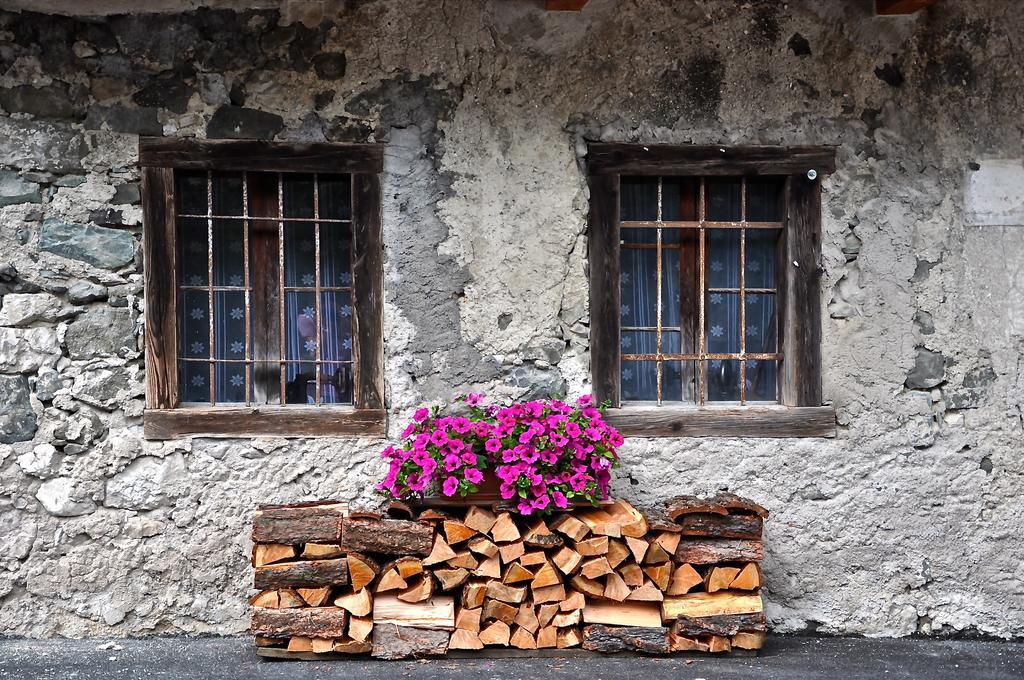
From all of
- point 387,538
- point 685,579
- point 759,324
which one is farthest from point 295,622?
point 759,324

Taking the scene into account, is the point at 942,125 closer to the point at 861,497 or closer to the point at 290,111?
the point at 861,497

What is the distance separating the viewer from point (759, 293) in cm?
389

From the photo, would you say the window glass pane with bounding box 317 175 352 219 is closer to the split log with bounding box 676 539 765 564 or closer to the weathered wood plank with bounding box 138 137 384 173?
the weathered wood plank with bounding box 138 137 384 173

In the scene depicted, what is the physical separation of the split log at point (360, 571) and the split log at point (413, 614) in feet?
0.34

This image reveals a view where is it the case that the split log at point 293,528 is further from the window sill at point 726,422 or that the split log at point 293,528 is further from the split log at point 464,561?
the window sill at point 726,422

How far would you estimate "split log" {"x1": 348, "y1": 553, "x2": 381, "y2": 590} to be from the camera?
10.5ft

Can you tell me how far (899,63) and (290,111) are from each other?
2626 millimetres

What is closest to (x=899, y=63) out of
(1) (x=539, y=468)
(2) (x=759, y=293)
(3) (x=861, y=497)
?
(2) (x=759, y=293)

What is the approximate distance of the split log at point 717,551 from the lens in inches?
130

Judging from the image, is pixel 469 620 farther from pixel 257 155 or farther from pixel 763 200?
pixel 763 200

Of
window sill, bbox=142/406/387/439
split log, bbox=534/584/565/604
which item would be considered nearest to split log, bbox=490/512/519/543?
split log, bbox=534/584/565/604

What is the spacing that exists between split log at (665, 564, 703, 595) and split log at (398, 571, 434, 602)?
927 millimetres

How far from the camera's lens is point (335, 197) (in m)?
3.75

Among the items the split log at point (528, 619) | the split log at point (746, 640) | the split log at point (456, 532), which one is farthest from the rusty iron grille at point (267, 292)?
the split log at point (746, 640)
